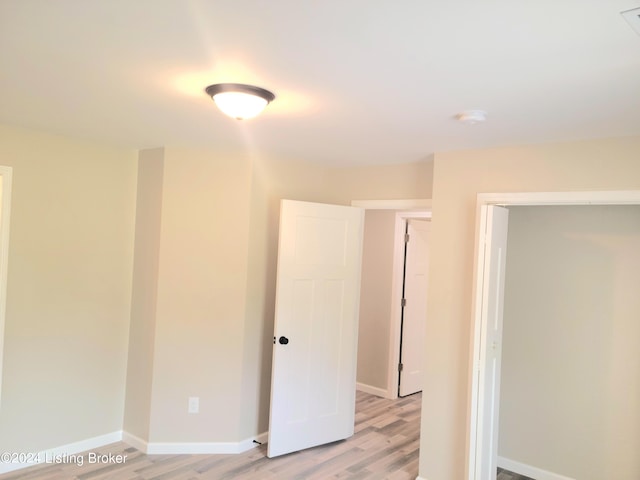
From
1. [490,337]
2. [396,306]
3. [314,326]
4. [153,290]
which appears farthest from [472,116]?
[396,306]

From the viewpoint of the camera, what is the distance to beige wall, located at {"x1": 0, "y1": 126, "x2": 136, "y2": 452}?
3.29m

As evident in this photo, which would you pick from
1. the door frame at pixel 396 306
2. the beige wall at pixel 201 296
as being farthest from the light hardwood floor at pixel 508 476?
the beige wall at pixel 201 296

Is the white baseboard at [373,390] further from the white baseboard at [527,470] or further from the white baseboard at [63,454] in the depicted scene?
the white baseboard at [63,454]

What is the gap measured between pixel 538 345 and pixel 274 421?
2.05 m

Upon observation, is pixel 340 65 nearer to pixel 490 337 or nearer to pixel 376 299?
pixel 490 337

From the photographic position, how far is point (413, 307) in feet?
18.2

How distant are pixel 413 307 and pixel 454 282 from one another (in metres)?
2.33

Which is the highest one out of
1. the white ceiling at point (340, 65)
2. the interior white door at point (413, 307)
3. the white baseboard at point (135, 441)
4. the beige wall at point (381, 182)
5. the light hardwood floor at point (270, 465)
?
the white ceiling at point (340, 65)

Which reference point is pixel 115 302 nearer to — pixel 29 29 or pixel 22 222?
pixel 22 222

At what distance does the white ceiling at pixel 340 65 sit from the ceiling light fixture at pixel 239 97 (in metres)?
0.07

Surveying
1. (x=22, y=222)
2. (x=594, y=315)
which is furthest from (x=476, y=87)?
(x=22, y=222)

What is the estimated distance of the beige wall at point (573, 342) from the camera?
329 centimetres

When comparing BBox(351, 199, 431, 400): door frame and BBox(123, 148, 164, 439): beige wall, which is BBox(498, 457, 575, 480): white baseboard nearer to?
BBox(351, 199, 431, 400): door frame

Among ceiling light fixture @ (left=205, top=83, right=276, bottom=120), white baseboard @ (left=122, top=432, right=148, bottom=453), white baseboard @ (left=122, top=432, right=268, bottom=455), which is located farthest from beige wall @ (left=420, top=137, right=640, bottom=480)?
white baseboard @ (left=122, top=432, right=148, bottom=453)
